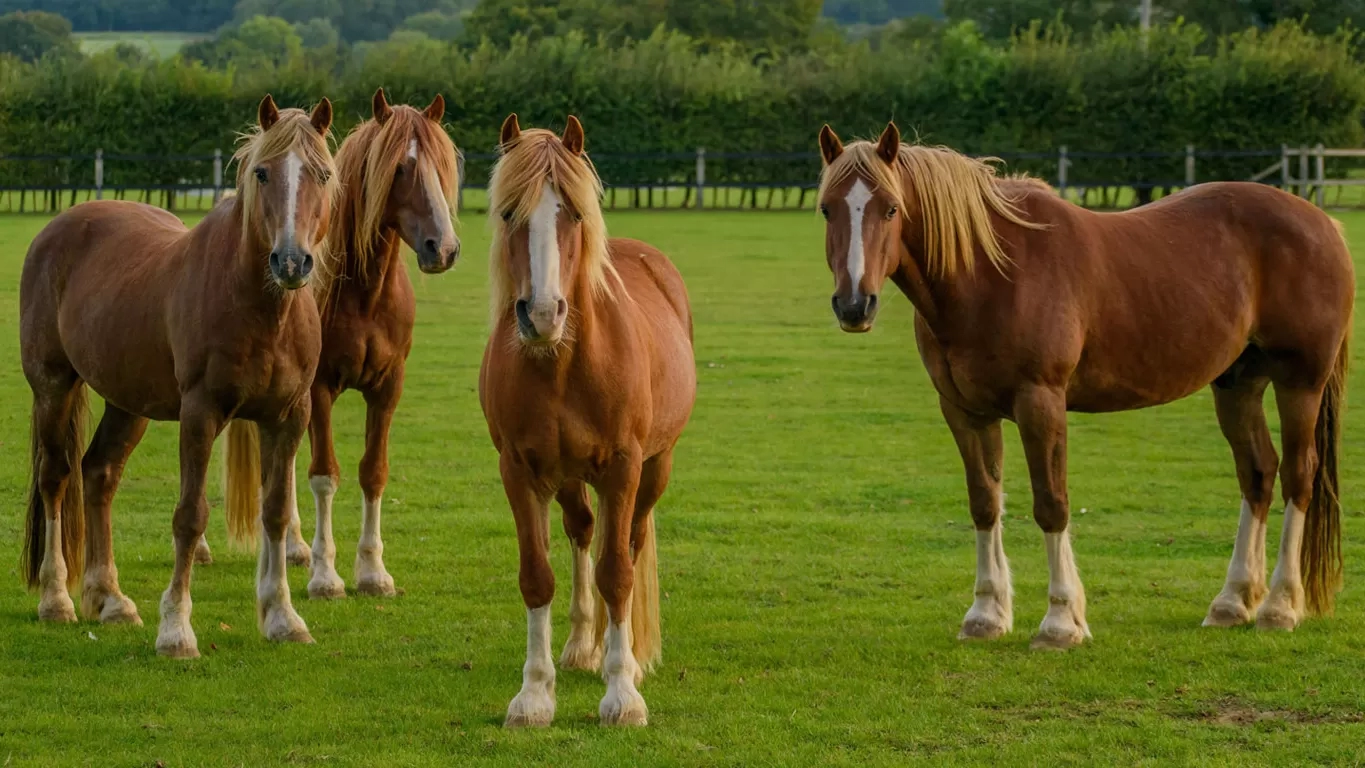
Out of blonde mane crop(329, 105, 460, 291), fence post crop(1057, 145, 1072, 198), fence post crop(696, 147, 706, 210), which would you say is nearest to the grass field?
blonde mane crop(329, 105, 460, 291)

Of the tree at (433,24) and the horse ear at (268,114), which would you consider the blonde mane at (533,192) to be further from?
the tree at (433,24)

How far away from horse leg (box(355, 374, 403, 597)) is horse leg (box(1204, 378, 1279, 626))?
12.5 ft

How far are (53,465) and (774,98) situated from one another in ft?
105

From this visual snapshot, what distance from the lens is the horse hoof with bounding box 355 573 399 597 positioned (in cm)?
770

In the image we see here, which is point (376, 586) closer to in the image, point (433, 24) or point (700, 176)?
point (700, 176)

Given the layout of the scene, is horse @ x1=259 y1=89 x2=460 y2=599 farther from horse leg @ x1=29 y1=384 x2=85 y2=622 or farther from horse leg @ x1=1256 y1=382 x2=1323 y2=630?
horse leg @ x1=1256 y1=382 x2=1323 y2=630

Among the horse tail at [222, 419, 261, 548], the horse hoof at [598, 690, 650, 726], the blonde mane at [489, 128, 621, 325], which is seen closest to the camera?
the blonde mane at [489, 128, 621, 325]

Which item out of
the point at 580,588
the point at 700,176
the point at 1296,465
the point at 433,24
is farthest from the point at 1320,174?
the point at 433,24

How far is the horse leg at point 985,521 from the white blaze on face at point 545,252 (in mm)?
2315

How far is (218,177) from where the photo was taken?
3519 cm

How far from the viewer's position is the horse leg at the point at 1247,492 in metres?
7.04

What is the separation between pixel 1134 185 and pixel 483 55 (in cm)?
1582

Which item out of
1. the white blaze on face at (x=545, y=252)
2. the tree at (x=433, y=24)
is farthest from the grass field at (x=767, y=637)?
the tree at (x=433, y=24)

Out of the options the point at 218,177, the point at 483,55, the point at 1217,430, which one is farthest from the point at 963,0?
the point at 1217,430
